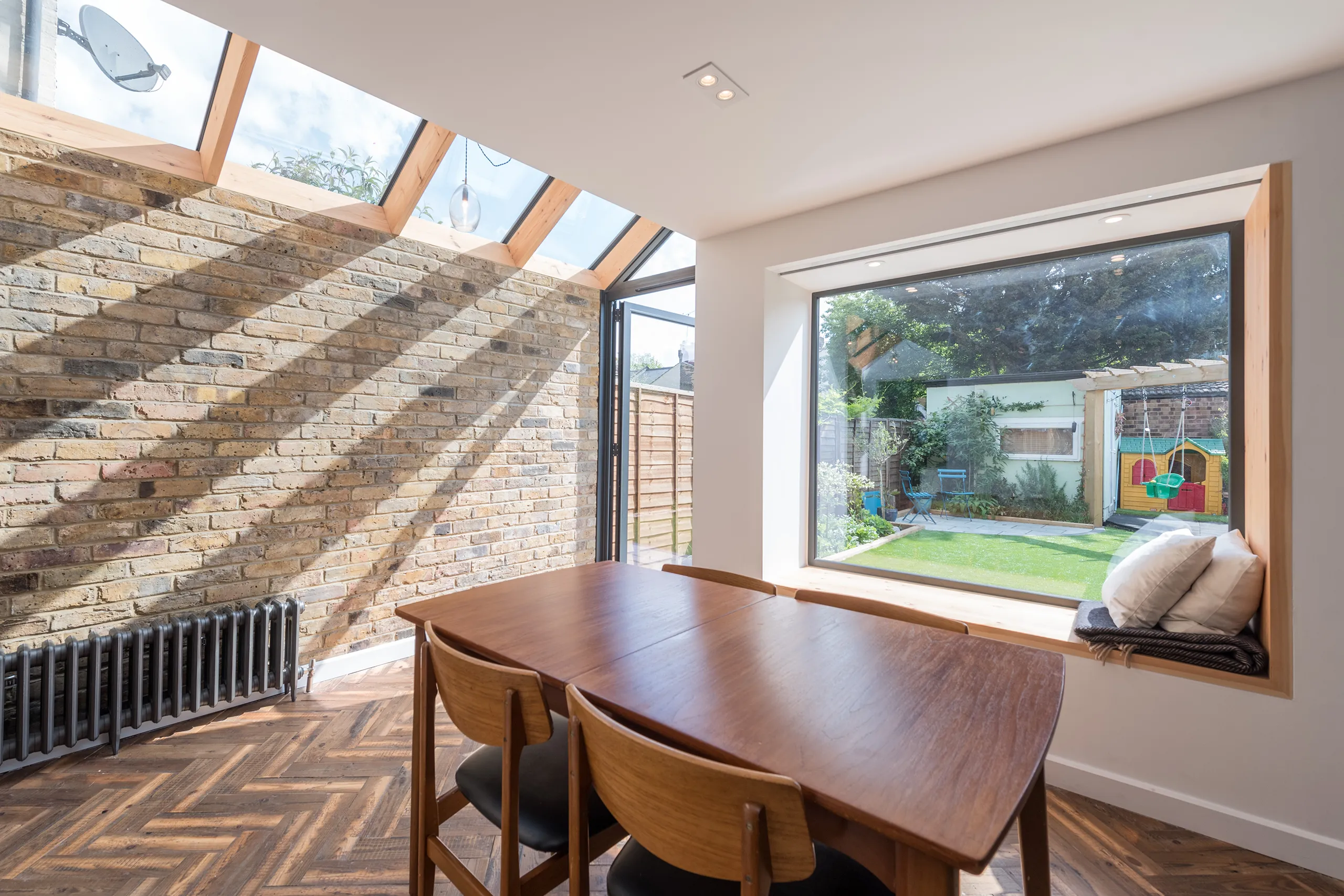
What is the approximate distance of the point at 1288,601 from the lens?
74.0 inches

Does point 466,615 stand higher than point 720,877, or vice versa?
point 466,615

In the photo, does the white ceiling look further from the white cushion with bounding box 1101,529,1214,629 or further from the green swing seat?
the white cushion with bounding box 1101,529,1214,629

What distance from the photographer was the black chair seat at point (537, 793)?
4.37 feet

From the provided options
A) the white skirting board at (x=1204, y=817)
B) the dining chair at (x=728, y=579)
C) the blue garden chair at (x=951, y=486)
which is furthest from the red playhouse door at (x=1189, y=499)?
the dining chair at (x=728, y=579)

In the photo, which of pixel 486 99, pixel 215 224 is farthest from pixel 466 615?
pixel 215 224

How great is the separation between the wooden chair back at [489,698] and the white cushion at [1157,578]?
85.6 inches

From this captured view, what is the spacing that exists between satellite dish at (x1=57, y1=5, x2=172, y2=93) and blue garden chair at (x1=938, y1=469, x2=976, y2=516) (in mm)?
4017

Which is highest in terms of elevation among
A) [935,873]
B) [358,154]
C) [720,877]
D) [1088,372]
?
[358,154]

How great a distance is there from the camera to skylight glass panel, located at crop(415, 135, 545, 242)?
3.29 meters

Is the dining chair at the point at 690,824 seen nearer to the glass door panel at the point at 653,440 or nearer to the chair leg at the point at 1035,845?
the chair leg at the point at 1035,845

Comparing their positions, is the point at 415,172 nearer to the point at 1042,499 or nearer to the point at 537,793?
the point at 537,793

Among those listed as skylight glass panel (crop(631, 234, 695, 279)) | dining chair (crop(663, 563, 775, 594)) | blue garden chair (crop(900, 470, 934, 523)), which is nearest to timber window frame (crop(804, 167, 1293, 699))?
blue garden chair (crop(900, 470, 934, 523))

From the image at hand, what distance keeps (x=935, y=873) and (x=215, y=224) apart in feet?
11.7

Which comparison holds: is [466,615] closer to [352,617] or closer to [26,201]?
[352,617]
